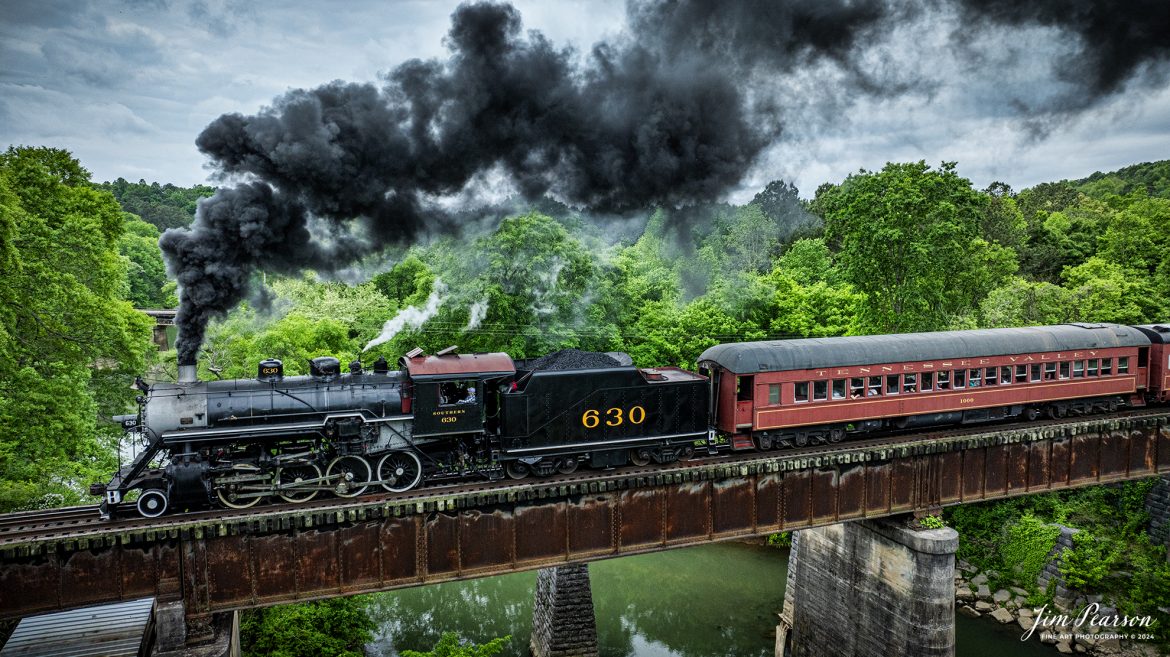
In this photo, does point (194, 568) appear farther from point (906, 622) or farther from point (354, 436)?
point (906, 622)

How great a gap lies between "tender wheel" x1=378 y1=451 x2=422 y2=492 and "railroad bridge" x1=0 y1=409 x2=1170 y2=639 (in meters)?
0.49

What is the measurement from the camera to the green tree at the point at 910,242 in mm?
30266

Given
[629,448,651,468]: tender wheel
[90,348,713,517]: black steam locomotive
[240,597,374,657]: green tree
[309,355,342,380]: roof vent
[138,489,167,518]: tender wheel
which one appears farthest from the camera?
[629,448,651,468]: tender wheel

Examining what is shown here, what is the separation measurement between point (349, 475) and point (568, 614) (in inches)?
385

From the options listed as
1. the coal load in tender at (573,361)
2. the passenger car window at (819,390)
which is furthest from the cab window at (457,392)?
the passenger car window at (819,390)

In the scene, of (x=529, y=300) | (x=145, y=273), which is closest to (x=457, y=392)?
(x=529, y=300)

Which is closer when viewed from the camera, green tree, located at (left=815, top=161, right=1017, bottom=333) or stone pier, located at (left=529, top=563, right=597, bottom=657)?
stone pier, located at (left=529, top=563, right=597, bottom=657)

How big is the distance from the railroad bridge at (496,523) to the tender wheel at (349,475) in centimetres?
54

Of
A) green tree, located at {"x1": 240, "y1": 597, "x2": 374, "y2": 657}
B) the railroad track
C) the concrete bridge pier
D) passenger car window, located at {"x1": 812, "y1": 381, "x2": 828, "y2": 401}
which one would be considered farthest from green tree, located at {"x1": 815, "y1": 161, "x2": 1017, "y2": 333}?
green tree, located at {"x1": 240, "y1": 597, "x2": 374, "y2": 657}

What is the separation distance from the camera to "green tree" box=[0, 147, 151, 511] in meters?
20.2

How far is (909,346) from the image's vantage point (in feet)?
66.4

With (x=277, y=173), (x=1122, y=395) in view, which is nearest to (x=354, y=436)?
(x=277, y=173)

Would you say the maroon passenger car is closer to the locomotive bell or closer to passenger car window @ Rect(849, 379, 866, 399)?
passenger car window @ Rect(849, 379, 866, 399)

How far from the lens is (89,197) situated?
26.2 m
